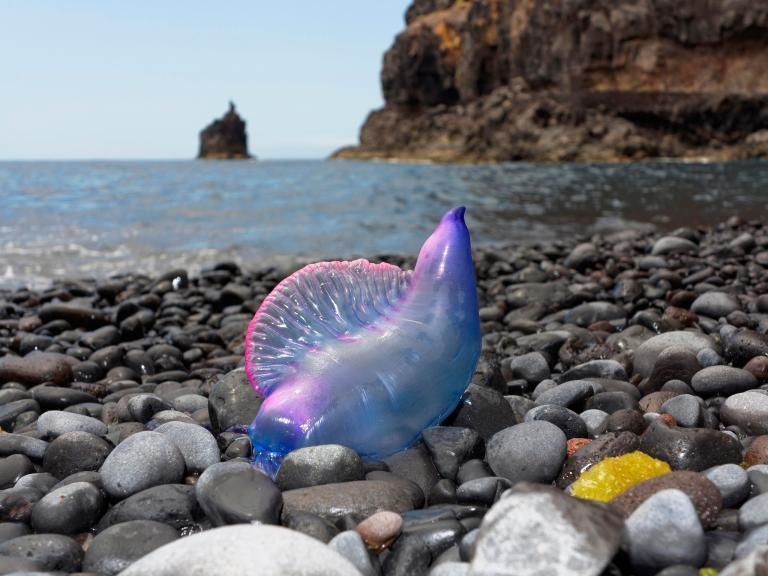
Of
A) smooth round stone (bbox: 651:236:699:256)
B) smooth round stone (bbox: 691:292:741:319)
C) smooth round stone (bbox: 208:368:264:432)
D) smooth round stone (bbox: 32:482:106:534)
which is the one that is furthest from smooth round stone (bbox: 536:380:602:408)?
smooth round stone (bbox: 651:236:699:256)

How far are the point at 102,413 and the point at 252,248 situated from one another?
771 cm

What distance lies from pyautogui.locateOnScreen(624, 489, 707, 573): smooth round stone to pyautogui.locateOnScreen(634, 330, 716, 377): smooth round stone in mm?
1761

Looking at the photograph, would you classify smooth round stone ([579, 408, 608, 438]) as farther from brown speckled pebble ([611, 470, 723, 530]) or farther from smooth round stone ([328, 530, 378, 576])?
smooth round stone ([328, 530, 378, 576])

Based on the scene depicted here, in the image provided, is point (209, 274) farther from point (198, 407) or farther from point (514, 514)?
point (514, 514)

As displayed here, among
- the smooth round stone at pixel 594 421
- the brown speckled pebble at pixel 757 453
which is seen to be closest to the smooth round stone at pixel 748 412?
the brown speckled pebble at pixel 757 453

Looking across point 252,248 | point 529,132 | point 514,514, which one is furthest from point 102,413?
point 529,132

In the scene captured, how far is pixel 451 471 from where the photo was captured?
2305mm

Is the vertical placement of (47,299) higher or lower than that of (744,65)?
lower

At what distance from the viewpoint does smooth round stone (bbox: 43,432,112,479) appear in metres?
2.52

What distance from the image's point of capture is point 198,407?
326 centimetres

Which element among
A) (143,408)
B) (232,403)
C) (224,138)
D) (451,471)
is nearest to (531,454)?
(451,471)

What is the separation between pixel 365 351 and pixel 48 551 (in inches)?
43.2

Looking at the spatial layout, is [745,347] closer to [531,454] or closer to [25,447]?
[531,454]

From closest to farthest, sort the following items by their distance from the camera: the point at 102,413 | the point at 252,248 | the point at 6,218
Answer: the point at 102,413
the point at 252,248
the point at 6,218
